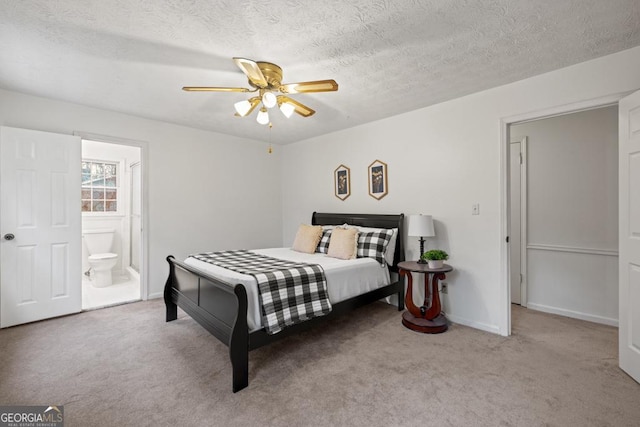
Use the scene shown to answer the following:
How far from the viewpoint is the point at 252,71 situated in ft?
6.69

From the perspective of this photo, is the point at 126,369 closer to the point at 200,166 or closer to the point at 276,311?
the point at 276,311

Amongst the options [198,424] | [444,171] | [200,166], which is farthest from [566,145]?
[200,166]

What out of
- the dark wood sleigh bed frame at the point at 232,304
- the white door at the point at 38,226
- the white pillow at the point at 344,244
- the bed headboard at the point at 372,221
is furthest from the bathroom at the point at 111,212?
the white pillow at the point at 344,244

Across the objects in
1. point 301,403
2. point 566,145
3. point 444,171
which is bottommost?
point 301,403

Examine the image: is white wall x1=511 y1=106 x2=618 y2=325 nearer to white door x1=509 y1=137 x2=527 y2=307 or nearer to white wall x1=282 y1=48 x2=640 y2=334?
white door x1=509 y1=137 x2=527 y2=307

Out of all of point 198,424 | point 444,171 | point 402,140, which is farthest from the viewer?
point 402,140

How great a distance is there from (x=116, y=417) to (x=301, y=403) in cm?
110

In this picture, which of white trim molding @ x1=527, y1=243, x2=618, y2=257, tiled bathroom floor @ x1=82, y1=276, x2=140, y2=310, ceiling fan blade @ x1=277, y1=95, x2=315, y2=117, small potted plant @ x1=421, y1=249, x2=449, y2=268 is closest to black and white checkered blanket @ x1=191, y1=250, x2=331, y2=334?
small potted plant @ x1=421, y1=249, x2=449, y2=268

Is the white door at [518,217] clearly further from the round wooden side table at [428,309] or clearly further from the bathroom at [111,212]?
the bathroom at [111,212]

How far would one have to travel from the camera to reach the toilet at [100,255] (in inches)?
175

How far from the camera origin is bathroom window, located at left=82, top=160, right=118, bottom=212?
505 centimetres

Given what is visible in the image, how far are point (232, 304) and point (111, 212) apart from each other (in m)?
4.51

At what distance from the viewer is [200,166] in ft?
14.4

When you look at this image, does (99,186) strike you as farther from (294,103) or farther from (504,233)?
(504,233)
